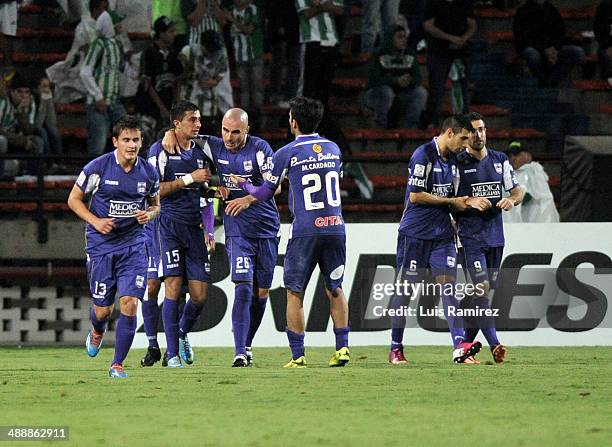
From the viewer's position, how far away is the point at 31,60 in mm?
21359

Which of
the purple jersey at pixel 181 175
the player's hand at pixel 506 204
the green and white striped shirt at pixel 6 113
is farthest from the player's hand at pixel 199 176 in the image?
the green and white striped shirt at pixel 6 113

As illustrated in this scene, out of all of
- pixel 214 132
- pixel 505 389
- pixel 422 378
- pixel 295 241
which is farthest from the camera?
pixel 214 132

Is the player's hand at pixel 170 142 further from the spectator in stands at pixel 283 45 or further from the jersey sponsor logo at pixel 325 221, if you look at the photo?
the spectator in stands at pixel 283 45

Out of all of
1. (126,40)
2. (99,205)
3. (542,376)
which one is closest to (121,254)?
(99,205)

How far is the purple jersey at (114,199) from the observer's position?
11.8 metres

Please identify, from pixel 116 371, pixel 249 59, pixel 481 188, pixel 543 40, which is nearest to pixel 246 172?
pixel 481 188

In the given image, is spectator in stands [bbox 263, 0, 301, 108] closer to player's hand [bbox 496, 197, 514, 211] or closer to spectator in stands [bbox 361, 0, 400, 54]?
spectator in stands [bbox 361, 0, 400, 54]

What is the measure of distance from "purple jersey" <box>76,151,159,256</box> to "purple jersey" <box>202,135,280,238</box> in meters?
1.44

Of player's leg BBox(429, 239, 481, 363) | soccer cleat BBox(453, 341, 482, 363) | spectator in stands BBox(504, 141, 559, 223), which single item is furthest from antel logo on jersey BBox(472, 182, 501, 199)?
spectator in stands BBox(504, 141, 559, 223)

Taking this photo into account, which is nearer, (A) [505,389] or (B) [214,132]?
(A) [505,389]

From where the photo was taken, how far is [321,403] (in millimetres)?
9625

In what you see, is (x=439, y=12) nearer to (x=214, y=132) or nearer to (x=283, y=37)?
(x=283, y=37)

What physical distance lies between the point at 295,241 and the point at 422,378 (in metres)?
1.70

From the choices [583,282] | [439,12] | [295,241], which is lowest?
[583,282]
